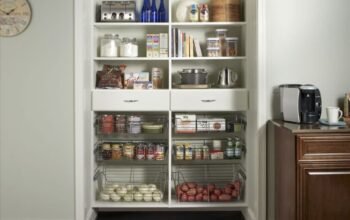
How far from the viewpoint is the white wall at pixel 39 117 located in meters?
2.91

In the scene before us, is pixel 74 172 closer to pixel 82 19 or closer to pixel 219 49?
pixel 82 19

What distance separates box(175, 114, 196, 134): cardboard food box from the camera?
333cm

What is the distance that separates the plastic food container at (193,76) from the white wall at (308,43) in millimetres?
643

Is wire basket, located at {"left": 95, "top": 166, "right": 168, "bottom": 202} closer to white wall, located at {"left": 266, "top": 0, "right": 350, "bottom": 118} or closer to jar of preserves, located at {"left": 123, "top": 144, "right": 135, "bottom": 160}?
jar of preserves, located at {"left": 123, "top": 144, "right": 135, "bottom": 160}

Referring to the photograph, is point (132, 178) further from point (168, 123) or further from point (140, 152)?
point (168, 123)

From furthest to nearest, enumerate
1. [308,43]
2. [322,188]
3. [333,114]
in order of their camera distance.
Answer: [308,43] < [333,114] < [322,188]

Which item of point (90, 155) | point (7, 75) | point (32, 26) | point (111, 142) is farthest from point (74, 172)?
point (32, 26)

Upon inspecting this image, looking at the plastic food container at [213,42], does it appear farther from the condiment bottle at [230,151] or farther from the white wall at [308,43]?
the condiment bottle at [230,151]

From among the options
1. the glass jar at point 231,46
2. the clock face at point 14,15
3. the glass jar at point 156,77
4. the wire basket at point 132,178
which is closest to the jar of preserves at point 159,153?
the wire basket at point 132,178

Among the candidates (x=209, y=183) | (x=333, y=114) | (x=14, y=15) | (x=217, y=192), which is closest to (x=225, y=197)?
(x=217, y=192)

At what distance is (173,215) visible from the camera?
11.5ft

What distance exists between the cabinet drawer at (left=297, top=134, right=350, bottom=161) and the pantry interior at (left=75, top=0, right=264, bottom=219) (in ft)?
1.85

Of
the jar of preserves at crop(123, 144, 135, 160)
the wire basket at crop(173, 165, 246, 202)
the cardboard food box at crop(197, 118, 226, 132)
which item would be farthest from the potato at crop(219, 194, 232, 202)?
the jar of preserves at crop(123, 144, 135, 160)

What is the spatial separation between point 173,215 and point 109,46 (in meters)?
1.51
